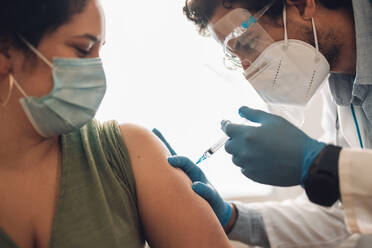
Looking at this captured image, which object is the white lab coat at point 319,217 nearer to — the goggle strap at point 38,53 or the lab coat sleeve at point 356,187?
the lab coat sleeve at point 356,187

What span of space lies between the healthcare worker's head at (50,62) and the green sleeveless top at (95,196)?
11cm

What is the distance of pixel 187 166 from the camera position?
1210mm

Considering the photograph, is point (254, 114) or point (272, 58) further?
point (272, 58)

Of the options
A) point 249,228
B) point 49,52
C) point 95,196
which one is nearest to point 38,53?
point 49,52

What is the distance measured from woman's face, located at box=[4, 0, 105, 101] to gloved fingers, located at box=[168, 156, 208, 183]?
0.41 meters

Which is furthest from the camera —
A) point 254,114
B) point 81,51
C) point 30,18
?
point 254,114

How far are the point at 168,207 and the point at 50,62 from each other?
0.50m

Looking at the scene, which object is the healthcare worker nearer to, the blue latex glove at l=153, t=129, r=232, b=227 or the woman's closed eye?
the blue latex glove at l=153, t=129, r=232, b=227

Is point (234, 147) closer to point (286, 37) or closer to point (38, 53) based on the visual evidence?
point (286, 37)

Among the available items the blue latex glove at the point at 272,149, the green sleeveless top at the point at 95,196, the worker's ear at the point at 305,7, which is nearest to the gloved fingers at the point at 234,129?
the blue latex glove at the point at 272,149

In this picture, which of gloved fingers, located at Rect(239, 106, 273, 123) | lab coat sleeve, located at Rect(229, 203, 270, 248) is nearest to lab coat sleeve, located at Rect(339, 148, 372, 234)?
gloved fingers, located at Rect(239, 106, 273, 123)

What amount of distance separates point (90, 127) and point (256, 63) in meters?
0.64

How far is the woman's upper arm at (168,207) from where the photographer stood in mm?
1013

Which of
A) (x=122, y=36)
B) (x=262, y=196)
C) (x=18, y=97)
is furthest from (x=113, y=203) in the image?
(x=262, y=196)
